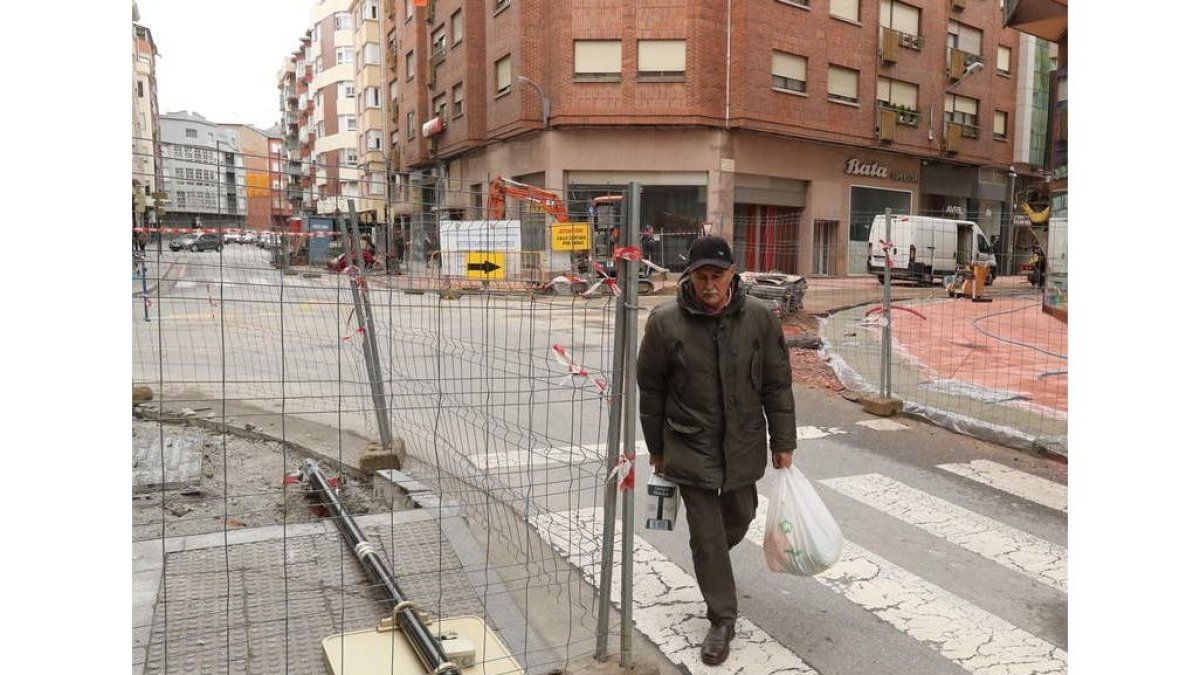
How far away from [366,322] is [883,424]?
4.85 metres

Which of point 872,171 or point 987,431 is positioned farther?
point 872,171

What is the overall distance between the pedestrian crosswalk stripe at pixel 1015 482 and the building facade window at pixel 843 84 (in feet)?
83.8

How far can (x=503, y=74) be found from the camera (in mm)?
29906

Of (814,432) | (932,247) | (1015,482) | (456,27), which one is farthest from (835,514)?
(456,27)

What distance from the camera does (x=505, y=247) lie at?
4137 mm

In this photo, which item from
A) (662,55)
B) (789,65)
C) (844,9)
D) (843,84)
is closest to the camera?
(662,55)

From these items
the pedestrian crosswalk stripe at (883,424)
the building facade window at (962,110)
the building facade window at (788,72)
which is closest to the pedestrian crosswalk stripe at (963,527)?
A: the pedestrian crosswalk stripe at (883,424)

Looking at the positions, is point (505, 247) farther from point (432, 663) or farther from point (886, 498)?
point (886, 498)

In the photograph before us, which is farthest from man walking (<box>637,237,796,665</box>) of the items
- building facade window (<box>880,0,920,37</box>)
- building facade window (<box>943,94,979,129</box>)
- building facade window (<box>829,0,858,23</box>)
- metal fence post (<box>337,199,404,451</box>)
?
building facade window (<box>943,94,979,129</box>)

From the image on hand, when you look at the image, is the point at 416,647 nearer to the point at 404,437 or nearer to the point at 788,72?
the point at 404,437

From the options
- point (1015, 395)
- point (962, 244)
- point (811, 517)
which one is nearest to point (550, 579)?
point (811, 517)

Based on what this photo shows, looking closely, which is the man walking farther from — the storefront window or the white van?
the storefront window

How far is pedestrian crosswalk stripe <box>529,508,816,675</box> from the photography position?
3.42 metres

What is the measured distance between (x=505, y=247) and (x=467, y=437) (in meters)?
2.85
